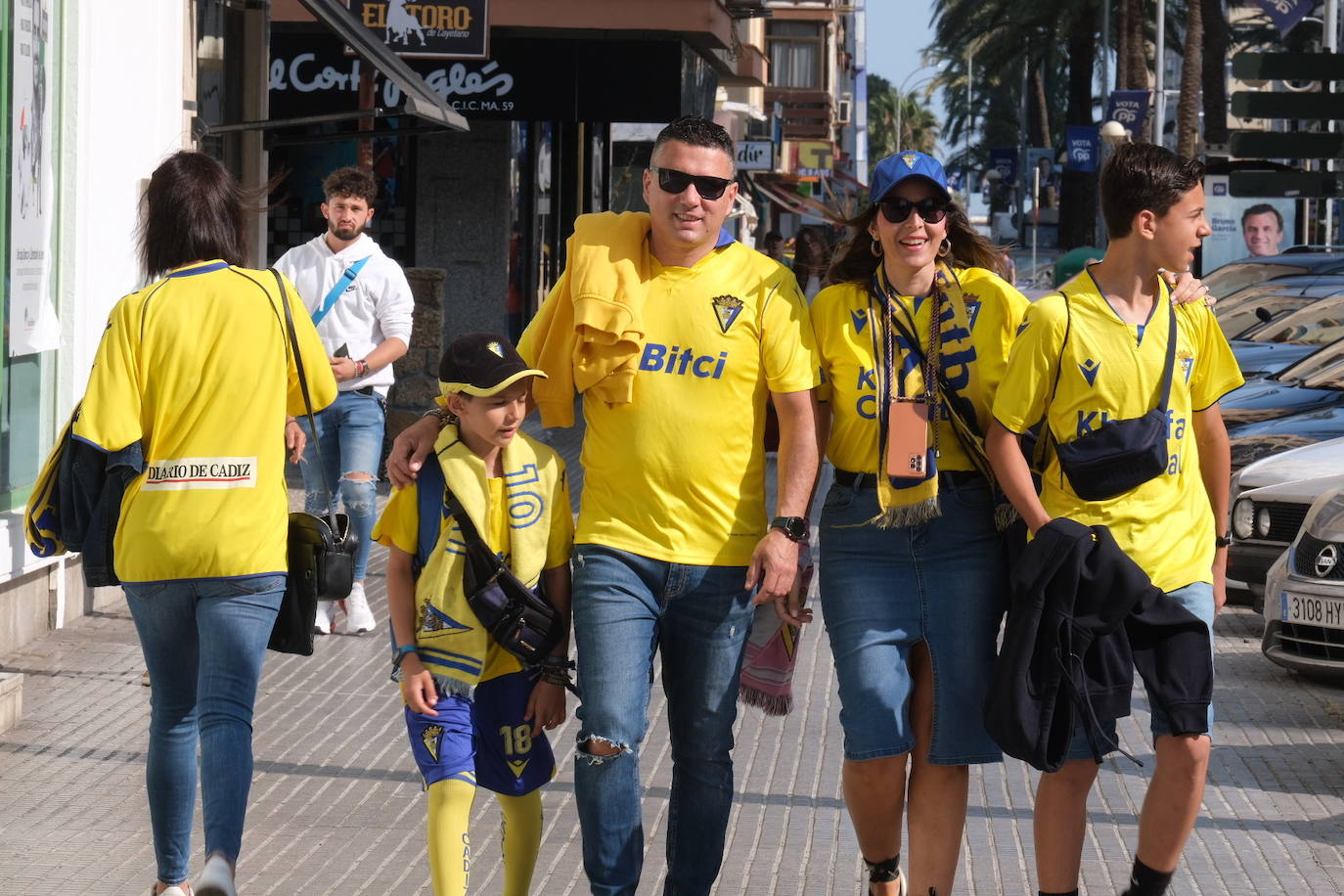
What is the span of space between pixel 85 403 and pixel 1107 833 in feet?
10.5

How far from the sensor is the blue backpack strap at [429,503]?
4.42 m

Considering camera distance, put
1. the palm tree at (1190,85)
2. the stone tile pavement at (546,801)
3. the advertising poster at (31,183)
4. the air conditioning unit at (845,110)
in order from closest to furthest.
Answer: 1. the stone tile pavement at (546,801)
2. the advertising poster at (31,183)
3. the palm tree at (1190,85)
4. the air conditioning unit at (845,110)

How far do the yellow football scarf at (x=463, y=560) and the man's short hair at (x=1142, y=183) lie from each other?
1.50 meters

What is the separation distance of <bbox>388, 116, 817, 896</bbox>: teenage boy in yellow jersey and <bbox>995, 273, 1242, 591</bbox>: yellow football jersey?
0.50 m

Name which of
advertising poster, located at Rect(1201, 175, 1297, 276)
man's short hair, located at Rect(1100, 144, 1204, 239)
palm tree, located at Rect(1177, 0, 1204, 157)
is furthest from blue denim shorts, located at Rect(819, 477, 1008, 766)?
palm tree, located at Rect(1177, 0, 1204, 157)

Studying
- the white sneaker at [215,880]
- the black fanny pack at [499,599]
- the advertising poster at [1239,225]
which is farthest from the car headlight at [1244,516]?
the advertising poster at [1239,225]

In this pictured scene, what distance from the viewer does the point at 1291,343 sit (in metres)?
15.6

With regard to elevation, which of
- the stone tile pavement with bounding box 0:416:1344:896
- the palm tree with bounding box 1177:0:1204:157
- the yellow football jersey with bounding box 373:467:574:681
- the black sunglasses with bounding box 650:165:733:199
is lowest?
the stone tile pavement with bounding box 0:416:1344:896

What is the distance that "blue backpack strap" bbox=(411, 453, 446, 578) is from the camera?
4.42 metres

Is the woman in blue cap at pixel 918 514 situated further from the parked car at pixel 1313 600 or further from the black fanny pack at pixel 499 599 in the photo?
the parked car at pixel 1313 600

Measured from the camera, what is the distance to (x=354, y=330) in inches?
353

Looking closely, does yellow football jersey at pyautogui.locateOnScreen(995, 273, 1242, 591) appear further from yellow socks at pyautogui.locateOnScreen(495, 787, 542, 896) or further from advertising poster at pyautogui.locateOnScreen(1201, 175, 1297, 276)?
advertising poster at pyautogui.locateOnScreen(1201, 175, 1297, 276)

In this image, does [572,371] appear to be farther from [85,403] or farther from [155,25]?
[155,25]

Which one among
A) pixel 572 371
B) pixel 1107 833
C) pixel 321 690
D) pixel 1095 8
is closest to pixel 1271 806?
pixel 1107 833
